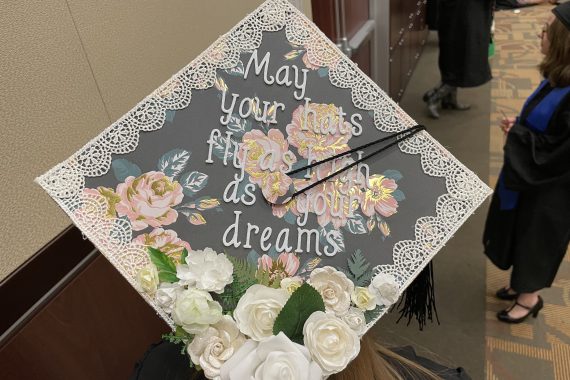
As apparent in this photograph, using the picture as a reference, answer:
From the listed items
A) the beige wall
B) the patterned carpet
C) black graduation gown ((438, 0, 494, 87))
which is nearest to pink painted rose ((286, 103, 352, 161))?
the beige wall

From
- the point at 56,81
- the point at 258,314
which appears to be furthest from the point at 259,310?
the point at 56,81

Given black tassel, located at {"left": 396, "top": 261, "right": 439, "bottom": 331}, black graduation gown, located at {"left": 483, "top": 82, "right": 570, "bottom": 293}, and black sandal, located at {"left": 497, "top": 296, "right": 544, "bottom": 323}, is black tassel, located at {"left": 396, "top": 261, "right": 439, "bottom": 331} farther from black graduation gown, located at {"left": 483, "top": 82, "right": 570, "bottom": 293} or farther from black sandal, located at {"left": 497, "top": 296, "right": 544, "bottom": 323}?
black sandal, located at {"left": 497, "top": 296, "right": 544, "bottom": 323}

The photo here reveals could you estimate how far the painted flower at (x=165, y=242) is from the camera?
617 millimetres

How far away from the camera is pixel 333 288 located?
1.86 ft

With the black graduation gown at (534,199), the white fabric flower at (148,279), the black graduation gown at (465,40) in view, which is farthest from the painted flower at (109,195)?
the black graduation gown at (465,40)

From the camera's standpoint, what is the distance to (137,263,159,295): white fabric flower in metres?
0.55

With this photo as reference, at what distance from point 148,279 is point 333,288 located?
0.76ft

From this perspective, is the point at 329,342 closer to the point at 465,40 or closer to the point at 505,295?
the point at 505,295

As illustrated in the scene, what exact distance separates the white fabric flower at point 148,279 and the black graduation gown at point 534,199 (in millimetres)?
1260

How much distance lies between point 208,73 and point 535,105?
1191mm

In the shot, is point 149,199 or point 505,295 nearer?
point 149,199

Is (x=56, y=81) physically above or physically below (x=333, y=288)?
above

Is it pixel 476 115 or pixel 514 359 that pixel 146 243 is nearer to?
pixel 514 359

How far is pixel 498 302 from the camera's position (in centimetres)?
199
